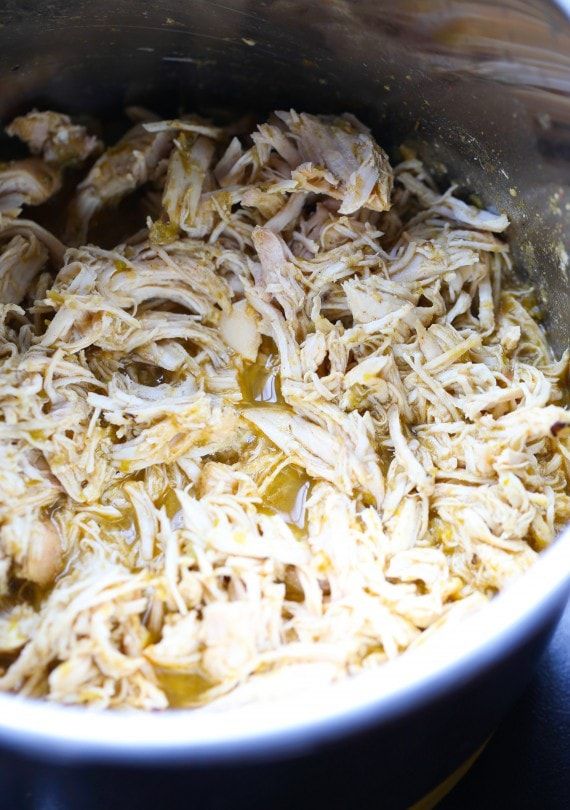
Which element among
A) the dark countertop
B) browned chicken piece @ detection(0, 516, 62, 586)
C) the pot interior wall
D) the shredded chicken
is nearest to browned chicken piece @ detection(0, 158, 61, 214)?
the shredded chicken

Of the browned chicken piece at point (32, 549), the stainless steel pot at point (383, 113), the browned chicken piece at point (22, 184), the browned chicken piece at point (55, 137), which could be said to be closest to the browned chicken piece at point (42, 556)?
the browned chicken piece at point (32, 549)

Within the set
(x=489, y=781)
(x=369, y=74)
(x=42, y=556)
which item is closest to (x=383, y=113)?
(x=369, y=74)

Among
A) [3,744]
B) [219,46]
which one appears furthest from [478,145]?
[3,744]

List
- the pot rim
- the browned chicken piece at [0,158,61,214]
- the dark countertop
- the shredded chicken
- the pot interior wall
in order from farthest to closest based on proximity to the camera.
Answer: the browned chicken piece at [0,158,61,214] → the pot interior wall → the shredded chicken → the dark countertop → the pot rim

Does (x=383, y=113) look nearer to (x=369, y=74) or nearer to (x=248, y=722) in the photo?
(x=369, y=74)

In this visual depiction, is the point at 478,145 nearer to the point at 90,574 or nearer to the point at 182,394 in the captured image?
the point at 182,394

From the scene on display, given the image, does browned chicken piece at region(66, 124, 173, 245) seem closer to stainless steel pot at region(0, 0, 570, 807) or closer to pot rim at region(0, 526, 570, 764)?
stainless steel pot at region(0, 0, 570, 807)

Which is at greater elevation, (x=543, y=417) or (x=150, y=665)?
(x=543, y=417)
